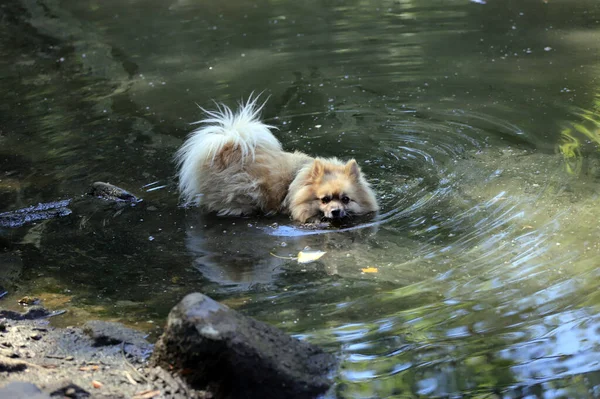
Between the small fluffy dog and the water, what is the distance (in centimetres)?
24

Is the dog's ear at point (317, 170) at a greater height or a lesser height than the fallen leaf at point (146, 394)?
greater

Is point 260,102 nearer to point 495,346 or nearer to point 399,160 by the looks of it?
point 399,160

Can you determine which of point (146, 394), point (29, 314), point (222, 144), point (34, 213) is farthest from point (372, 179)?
point (146, 394)

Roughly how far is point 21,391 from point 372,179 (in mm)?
4505

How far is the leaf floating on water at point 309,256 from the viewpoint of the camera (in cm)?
595

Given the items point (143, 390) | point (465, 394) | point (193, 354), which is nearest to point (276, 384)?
point (193, 354)

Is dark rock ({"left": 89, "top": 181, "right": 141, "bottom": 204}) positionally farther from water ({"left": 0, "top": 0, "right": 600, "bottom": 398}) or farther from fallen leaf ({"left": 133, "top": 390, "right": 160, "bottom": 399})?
fallen leaf ({"left": 133, "top": 390, "right": 160, "bottom": 399})

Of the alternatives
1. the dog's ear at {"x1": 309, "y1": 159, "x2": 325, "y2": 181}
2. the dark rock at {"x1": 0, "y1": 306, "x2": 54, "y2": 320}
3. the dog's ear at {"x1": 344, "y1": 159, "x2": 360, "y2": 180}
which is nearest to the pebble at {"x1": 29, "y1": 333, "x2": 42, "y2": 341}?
the dark rock at {"x1": 0, "y1": 306, "x2": 54, "y2": 320}

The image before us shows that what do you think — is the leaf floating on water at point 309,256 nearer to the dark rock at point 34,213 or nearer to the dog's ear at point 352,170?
the dog's ear at point 352,170

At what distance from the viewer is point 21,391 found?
391 centimetres

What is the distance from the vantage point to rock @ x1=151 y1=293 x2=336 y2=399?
403 cm

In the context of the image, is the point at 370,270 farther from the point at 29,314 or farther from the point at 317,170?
the point at 29,314

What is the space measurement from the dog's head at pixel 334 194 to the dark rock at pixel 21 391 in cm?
337

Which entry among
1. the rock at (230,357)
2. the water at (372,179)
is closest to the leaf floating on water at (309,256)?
the water at (372,179)
